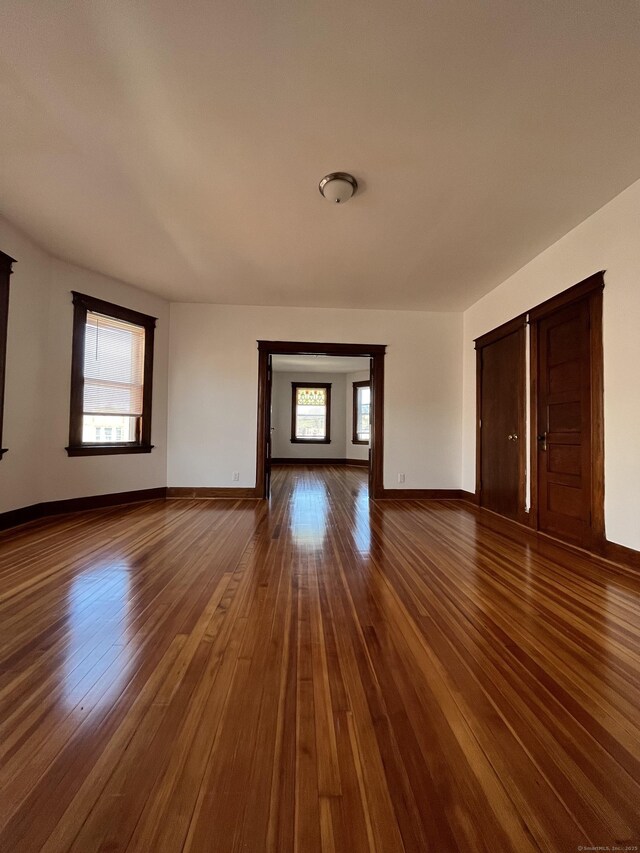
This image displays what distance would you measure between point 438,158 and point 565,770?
2985 mm

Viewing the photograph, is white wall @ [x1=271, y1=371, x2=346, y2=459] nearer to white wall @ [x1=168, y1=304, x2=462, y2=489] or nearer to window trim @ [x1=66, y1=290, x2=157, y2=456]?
white wall @ [x1=168, y1=304, x2=462, y2=489]

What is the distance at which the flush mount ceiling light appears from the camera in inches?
96.3

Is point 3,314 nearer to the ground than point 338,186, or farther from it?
nearer to the ground

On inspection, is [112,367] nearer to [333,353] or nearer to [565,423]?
[333,353]

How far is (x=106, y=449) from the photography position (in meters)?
4.37

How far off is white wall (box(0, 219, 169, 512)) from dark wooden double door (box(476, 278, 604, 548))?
4635 millimetres

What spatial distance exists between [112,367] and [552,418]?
5021mm

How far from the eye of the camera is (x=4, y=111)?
6.54 ft

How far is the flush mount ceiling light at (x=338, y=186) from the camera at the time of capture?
2.45 m

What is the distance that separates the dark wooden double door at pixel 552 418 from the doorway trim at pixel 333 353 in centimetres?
142

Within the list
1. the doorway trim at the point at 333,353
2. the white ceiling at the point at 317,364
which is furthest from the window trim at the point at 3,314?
the white ceiling at the point at 317,364

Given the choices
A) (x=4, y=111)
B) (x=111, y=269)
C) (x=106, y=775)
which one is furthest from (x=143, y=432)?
(x=106, y=775)

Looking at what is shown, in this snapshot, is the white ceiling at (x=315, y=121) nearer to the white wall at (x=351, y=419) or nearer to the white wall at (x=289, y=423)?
the white wall at (x=351, y=419)

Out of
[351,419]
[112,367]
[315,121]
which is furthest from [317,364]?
[315,121]
